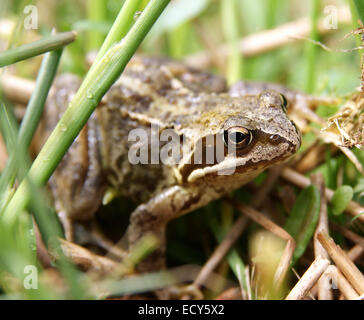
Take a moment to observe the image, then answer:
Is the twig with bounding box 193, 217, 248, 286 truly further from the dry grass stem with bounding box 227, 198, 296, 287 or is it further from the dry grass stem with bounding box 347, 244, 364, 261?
the dry grass stem with bounding box 347, 244, 364, 261

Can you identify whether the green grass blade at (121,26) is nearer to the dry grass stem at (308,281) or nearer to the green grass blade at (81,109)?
the green grass blade at (81,109)

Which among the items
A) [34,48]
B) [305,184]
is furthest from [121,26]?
[305,184]

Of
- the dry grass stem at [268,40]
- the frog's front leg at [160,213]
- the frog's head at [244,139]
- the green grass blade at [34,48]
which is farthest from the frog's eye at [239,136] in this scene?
the dry grass stem at [268,40]

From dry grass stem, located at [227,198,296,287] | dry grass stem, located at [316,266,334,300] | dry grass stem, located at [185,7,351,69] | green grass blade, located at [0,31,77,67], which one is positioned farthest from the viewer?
dry grass stem, located at [185,7,351,69]

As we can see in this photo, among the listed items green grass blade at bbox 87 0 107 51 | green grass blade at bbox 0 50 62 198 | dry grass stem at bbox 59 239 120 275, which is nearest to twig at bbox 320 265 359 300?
dry grass stem at bbox 59 239 120 275

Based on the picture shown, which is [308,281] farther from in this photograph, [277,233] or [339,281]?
[277,233]

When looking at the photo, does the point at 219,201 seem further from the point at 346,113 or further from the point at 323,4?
the point at 323,4
